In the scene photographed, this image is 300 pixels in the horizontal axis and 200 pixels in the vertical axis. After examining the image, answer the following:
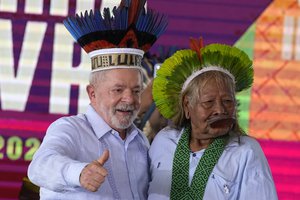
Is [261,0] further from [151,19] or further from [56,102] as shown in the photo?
Answer: [151,19]

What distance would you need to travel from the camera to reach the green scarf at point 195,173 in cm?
440

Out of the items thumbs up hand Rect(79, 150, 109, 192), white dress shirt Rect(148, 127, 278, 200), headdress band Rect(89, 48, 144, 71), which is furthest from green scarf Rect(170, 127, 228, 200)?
thumbs up hand Rect(79, 150, 109, 192)

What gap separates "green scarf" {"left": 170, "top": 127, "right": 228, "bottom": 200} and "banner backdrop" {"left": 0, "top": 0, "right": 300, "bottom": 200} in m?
2.64

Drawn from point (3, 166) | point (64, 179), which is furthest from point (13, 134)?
point (64, 179)

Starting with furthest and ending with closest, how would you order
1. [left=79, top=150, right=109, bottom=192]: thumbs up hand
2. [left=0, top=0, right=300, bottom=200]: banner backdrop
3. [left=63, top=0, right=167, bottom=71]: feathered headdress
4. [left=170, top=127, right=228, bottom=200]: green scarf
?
[left=0, top=0, right=300, bottom=200]: banner backdrop → [left=63, top=0, right=167, bottom=71]: feathered headdress → [left=170, top=127, right=228, bottom=200]: green scarf → [left=79, top=150, right=109, bottom=192]: thumbs up hand

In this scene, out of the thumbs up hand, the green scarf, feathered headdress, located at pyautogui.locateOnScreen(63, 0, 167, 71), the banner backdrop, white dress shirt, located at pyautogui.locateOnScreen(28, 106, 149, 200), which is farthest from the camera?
the banner backdrop

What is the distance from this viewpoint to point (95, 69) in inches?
182

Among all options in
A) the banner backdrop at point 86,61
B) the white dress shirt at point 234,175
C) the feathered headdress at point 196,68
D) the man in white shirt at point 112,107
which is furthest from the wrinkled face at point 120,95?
the banner backdrop at point 86,61

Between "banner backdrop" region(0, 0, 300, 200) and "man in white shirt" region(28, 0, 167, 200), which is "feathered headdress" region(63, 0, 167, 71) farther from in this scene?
"banner backdrop" region(0, 0, 300, 200)

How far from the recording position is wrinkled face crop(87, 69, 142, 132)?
450 centimetres

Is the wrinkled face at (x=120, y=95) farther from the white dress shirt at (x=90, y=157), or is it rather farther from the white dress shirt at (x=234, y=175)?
the white dress shirt at (x=234, y=175)

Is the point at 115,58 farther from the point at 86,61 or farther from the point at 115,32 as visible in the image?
the point at 86,61

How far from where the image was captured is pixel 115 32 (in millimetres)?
4543

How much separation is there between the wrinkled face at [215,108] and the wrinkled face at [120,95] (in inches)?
11.4
